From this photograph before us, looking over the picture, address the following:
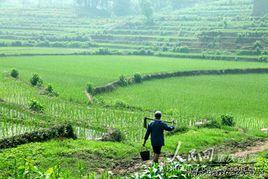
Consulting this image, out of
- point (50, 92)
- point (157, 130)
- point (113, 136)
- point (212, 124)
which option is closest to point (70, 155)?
point (157, 130)

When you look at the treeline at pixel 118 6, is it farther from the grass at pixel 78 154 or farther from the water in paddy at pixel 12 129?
the grass at pixel 78 154

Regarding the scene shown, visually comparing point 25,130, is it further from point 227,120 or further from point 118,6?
point 118,6

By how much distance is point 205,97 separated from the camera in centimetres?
3253

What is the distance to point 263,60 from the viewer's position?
5559cm

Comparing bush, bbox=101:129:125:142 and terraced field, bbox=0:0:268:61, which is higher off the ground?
terraced field, bbox=0:0:268:61

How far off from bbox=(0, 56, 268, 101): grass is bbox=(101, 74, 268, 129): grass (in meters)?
2.85

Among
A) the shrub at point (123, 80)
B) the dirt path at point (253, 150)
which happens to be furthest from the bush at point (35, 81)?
the dirt path at point (253, 150)

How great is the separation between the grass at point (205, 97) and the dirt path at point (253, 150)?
13.6 feet

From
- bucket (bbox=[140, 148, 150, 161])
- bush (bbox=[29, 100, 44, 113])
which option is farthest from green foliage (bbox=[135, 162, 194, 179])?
bush (bbox=[29, 100, 44, 113])

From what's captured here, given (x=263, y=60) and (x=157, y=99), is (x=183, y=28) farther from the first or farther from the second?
(x=157, y=99)

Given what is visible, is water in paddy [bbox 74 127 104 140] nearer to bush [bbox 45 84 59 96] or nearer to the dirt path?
the dirt path

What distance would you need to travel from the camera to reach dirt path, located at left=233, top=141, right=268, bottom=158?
17.5 metres

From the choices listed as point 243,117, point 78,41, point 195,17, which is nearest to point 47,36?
Result: point 78,41

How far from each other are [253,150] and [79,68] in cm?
2941
